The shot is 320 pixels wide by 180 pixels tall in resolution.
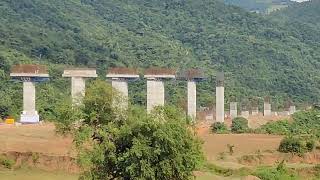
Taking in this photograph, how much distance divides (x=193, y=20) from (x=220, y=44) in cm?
2388

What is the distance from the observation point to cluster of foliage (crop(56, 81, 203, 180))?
86.9ft

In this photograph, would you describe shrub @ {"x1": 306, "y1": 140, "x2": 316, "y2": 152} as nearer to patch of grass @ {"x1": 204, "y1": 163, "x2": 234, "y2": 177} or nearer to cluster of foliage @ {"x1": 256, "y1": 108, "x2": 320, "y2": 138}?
patch of grass @ {"x1": 204, "y1": 163, "x2": 234, "y2": 177}

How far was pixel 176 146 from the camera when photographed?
2694 centimetres

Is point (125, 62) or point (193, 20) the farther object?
point (193, 20)

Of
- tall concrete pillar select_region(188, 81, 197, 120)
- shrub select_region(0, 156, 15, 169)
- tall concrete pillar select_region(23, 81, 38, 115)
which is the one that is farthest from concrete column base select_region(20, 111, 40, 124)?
shrub select_region(0, 156, 15, 169)

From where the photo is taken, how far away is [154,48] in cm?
14775

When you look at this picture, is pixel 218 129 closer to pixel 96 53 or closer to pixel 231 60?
pixel 96 53

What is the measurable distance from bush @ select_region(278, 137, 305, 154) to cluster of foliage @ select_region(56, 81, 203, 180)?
24531 mm

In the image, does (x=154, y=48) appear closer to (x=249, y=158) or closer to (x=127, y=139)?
(x=249, y=158)

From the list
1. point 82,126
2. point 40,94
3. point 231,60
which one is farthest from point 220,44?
point 82,126

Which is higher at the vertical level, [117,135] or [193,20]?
[193,20]

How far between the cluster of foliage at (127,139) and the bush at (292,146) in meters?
24.5

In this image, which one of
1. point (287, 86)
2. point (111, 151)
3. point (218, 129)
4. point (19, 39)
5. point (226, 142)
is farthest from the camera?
point (287, 86)

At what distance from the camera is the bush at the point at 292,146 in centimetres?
5119
